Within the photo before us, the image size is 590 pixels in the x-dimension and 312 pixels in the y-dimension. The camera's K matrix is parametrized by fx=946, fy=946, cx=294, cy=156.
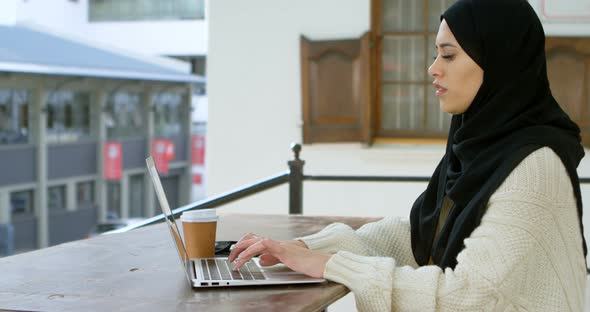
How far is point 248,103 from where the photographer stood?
5516 mm

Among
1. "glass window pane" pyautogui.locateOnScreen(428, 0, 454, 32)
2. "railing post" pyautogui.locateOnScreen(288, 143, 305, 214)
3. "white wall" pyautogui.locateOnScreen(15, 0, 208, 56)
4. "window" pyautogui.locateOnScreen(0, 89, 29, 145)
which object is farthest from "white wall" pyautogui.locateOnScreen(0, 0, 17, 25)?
"railing post" pyautogui.locateOnScreen(288, 143, 305, 214)

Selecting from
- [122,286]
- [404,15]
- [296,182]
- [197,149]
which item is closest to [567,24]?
[404,15]

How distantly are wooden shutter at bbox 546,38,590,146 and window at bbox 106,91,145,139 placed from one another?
1500 cm

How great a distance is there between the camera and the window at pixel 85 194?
59.8 ft

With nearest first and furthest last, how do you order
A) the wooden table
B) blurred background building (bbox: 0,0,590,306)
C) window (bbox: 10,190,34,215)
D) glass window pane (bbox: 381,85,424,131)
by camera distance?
the wooden table
blurred background building (bbox: 0,0,590,306)
glass window pane (bbox: 381,85,424,131)
window (bbox: 10,190,34,215)

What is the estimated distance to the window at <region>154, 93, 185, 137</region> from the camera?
21.1 metres

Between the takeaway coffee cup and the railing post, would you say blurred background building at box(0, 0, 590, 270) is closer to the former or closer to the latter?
the railing post

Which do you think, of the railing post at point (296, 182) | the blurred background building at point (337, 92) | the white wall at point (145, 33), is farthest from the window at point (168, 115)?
the railing post at point (296, 182)

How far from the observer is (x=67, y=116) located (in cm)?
1756

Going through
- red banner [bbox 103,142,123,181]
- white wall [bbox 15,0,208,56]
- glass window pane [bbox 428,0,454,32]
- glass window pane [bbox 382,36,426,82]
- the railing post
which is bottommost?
red banner [bbox 103,142,123,181]

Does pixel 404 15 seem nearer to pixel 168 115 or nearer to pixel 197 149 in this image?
pixel 168 115

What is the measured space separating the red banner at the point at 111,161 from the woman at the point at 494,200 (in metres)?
17.1

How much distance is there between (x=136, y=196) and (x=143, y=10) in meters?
5.54

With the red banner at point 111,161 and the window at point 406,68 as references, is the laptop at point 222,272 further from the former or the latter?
the red banner at point 111,161
